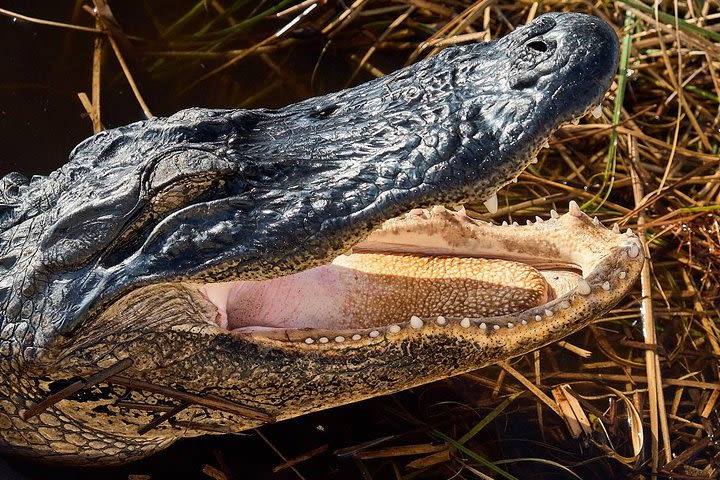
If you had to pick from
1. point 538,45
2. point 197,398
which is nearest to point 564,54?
point 538,45

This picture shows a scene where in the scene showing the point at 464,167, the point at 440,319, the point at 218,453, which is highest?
the point at 464,167

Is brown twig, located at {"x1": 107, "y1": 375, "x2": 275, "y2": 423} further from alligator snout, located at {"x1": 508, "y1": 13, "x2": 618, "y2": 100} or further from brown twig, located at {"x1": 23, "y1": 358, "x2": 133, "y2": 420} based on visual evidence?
alligator snout, located at {"x1": 508, "y1": 13, "x2": 618, "y2": 100}

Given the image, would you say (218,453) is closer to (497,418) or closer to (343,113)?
(497,418)

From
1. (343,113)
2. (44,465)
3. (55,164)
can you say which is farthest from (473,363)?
(55,164)

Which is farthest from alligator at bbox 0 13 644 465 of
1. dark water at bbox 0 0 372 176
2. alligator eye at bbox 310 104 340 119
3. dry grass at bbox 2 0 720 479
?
dark water at bbox 0 0 372 176

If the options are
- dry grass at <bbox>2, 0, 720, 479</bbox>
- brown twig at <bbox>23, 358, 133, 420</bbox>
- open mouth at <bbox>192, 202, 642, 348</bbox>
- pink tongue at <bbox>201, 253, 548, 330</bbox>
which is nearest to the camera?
brown twig at <bbox>23, 358, 133, 420</bbox>

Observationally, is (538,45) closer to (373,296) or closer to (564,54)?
(564,54)

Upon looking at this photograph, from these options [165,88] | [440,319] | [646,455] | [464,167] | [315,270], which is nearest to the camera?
[464,167]
